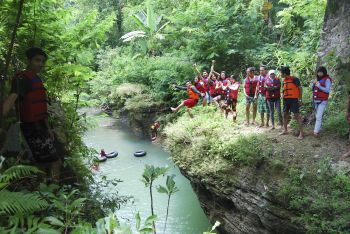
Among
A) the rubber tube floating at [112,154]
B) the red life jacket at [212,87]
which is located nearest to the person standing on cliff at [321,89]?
the red life jacket at [212,87]

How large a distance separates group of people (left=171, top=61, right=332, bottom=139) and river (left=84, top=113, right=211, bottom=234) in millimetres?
2672

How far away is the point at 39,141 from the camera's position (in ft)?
12.6

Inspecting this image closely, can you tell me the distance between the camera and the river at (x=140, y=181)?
35.0 feet

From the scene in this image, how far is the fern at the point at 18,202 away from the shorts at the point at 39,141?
142 cm

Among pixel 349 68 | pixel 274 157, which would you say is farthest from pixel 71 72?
pixel 349 68

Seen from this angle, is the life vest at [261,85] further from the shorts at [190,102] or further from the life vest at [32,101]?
the life vest at [32,101]

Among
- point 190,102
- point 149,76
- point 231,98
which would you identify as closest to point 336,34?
point 231,98

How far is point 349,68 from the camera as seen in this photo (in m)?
9.09

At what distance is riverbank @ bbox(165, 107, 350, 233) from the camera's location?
20.6 feet

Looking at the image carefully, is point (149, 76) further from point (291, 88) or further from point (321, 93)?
point (321, 93)

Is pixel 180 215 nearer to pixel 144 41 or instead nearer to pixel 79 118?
pixel 79 118

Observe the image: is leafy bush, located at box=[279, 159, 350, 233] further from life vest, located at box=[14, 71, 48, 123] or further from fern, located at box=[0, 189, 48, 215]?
fern, located at box=[0, 189, 48, 215]

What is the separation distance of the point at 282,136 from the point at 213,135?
1738 millimetres

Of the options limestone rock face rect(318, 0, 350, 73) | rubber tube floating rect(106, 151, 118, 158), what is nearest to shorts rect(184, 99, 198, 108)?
limestone rock face rect(318, 0, 350, 73)
